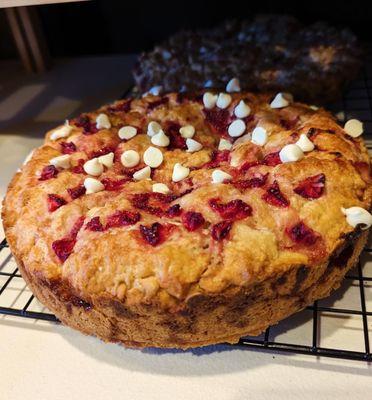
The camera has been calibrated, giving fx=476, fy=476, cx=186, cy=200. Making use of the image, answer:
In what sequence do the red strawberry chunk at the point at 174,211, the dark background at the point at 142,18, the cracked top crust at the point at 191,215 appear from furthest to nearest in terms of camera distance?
the dark background at the point at 142,18, the red strawberry chunk at the point at 174,211, the cracked top crust at the point at 191,215

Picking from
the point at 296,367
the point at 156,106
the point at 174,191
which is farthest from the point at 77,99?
the point at 296,367

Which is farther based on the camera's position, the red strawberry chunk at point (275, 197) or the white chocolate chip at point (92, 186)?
the white chocolate chip at point (92, 186)

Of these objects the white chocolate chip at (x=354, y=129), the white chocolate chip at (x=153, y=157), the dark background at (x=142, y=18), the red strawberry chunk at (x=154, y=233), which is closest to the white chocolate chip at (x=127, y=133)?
the white chocolate chip at (x=153, y=157)

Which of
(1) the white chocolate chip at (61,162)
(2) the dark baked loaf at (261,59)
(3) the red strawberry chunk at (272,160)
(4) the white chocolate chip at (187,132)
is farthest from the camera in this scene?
(2) the dark baked loaf at (261,59)

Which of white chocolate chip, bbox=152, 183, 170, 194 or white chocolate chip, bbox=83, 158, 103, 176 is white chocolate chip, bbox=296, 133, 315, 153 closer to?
white chocolate chip, bbox=152, 183, 170, 194

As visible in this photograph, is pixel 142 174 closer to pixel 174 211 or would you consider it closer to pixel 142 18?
pixel 174 211

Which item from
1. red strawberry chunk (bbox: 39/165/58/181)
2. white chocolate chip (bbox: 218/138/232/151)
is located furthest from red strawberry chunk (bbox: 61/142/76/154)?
white chocolate chip (bbox: 218/138/232/151)

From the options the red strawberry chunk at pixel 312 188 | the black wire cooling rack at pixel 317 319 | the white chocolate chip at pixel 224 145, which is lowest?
the black wire cooling rack at pixel 317 319

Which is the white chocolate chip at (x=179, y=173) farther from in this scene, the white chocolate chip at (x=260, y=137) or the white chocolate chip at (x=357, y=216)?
the white chocolate chip at (x=357, y=216)
